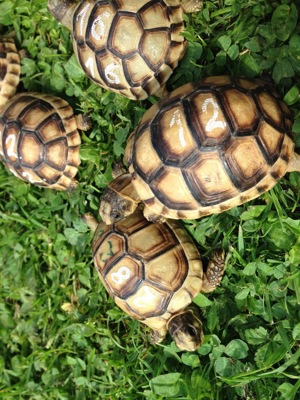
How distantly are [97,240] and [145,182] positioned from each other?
686 millimetres

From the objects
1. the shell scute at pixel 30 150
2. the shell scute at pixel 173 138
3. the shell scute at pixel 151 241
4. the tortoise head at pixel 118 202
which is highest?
the shell scute at pixel 173 138

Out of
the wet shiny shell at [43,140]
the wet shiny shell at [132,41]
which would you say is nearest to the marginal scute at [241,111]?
the wet shiny shell at [132,41]

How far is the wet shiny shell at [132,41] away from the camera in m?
3.27

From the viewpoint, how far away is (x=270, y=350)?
10.4 feet

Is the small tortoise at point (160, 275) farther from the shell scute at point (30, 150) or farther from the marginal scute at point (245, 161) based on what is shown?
the shell scute at point (30, 150)

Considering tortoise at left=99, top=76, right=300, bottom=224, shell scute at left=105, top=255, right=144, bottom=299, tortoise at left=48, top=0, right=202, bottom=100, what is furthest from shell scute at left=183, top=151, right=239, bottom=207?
tortoise at left=48, top=0, right=202, bottom=100

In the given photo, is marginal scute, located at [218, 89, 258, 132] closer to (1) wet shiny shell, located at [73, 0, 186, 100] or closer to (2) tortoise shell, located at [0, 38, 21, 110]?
(1) wet shiny shell, located at [73, 0, 186, 100]

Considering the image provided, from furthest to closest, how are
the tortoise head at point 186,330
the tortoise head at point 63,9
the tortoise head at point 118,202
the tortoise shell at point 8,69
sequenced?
the tortoise shell at point 8,69, the tortoise head at point 63,9, the tortoise head at point 118,202, the tortoise head at point 186,330

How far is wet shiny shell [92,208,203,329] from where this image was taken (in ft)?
10.9

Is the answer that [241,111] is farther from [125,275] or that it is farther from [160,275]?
[125,275]

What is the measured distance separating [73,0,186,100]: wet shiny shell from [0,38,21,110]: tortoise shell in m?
0.99

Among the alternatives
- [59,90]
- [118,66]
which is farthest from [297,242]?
[59,90]

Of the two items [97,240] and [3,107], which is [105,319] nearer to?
[97,240]

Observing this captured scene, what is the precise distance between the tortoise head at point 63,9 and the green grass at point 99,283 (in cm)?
23
